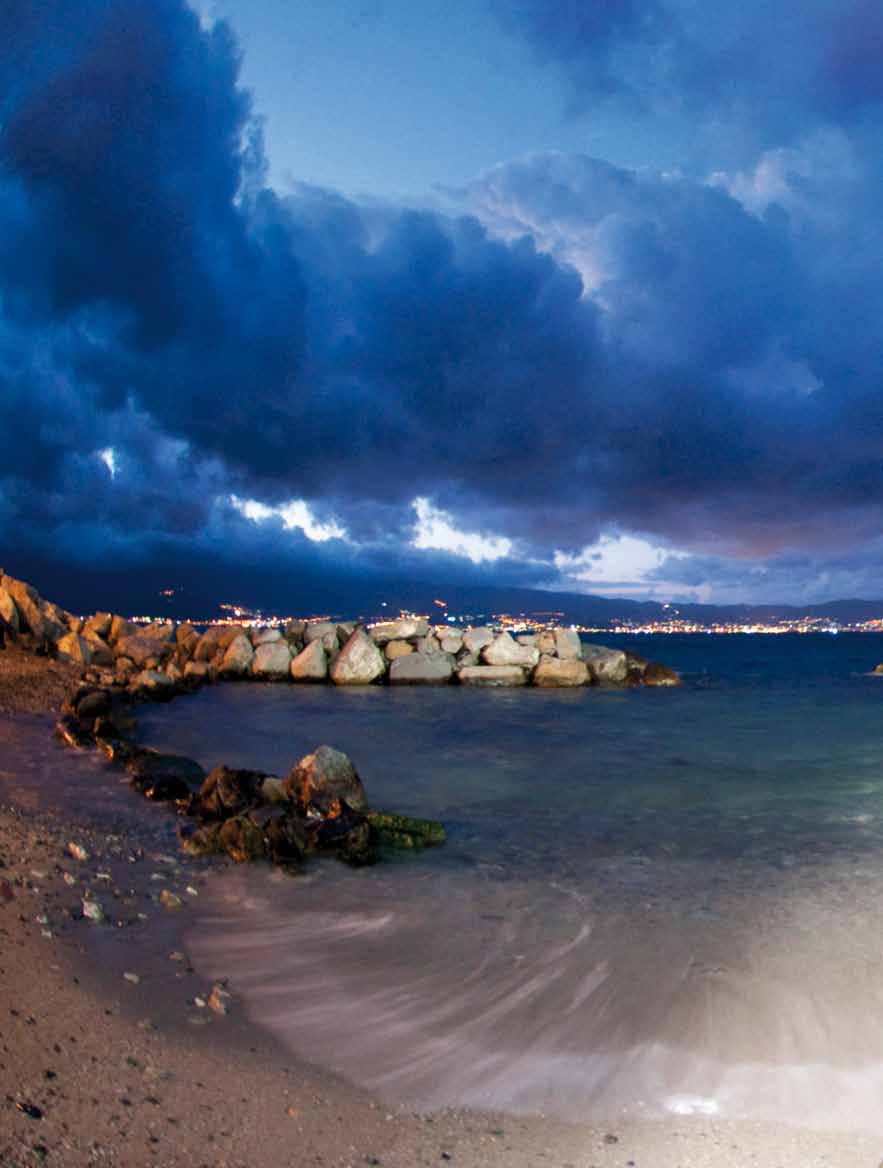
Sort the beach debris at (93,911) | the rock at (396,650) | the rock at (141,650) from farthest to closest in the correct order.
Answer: the rock at (396,650), the rock at (141,650), the beach debris at (93,911)

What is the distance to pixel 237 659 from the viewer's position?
96.5 ft

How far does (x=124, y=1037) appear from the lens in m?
4.32

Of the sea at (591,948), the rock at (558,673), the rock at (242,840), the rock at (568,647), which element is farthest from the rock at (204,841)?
the rock at (568,647)

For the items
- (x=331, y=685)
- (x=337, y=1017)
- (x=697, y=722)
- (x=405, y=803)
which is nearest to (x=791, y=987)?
(x=337, y=1017)

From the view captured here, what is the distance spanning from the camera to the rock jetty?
28625 millimetres

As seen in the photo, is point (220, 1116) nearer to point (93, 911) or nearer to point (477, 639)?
point (93, 911)

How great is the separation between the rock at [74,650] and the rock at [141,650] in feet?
8.44

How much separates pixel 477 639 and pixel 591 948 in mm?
26503

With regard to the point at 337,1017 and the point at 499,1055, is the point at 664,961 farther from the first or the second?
the point at 337,1017

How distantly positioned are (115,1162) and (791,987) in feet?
14.1

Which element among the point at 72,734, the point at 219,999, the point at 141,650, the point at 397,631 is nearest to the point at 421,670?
the point at 397,631

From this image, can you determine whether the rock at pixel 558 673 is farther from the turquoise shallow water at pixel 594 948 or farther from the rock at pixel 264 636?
the turquoise shallow water at pixel 594 948

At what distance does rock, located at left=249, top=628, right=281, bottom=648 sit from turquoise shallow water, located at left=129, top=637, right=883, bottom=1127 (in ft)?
56.0

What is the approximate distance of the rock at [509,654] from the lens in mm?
31375
